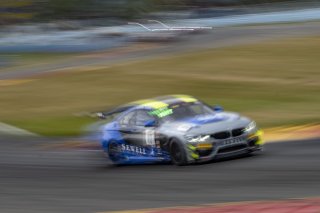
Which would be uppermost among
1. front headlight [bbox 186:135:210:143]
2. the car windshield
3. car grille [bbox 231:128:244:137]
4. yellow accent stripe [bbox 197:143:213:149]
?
the car windshield

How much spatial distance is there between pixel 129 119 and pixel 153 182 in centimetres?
269

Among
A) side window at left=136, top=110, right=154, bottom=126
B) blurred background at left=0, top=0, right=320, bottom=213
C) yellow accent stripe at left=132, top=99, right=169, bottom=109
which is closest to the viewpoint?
blurred background at left=0, top=0, right=320, bottom=213

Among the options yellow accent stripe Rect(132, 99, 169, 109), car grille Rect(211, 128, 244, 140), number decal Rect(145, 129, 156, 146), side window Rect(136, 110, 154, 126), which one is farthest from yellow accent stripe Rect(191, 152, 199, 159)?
yellow accent stripe Rect(132, 99, 169, 109)

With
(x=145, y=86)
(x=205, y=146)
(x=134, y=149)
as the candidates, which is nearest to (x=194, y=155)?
(x=205, y=146)

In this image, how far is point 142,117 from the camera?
46.8ft

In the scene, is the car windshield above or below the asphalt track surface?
above

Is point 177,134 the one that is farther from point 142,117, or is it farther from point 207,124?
point 142,117

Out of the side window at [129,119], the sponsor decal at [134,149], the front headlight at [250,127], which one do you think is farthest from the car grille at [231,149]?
the side window at [129,119]

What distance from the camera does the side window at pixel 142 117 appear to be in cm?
1410

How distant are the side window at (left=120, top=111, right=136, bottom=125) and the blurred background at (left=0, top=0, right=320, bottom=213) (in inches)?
34.4

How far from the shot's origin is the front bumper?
42.9 feet

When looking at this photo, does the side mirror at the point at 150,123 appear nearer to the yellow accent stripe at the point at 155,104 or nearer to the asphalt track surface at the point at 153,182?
the yellow accent stripe at the point at 155,104

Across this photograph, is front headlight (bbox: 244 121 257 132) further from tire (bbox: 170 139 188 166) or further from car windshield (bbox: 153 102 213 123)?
tire (bbox: 170 139 188 166)

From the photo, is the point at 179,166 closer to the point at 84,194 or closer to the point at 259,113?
the point at 84,194
